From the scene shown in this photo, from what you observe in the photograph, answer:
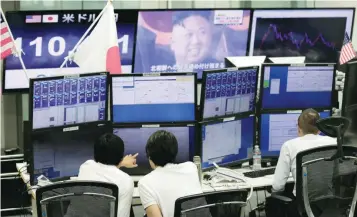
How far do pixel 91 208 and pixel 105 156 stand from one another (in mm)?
576

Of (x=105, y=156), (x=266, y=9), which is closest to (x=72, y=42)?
(x=266, y=9)

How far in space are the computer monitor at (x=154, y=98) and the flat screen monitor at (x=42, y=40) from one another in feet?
6.47

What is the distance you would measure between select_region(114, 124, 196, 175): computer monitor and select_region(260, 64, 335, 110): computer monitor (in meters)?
0.64

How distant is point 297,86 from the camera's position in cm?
423

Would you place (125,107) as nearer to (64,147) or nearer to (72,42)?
(64,147)

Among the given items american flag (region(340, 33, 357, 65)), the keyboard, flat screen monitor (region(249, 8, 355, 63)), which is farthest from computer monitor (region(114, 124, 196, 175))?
flat screen monitor (region(249, 8, 355, 63))

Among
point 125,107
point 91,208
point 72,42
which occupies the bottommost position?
point 91,208

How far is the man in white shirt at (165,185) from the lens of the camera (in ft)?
9.70

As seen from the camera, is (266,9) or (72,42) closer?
(72,42)

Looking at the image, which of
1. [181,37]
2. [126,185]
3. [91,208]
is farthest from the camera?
[181,37]

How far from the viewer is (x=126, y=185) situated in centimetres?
312

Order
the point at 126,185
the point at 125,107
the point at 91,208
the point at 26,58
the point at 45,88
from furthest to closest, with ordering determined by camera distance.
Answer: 1. the point at 26,58
2. the point at 125,107
3. the point at 45,88
4. the point at 126,185
5. the point at 91,208

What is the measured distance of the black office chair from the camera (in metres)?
2.56

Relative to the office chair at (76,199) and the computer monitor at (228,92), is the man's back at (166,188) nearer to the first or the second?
the office chair at (76,199)
